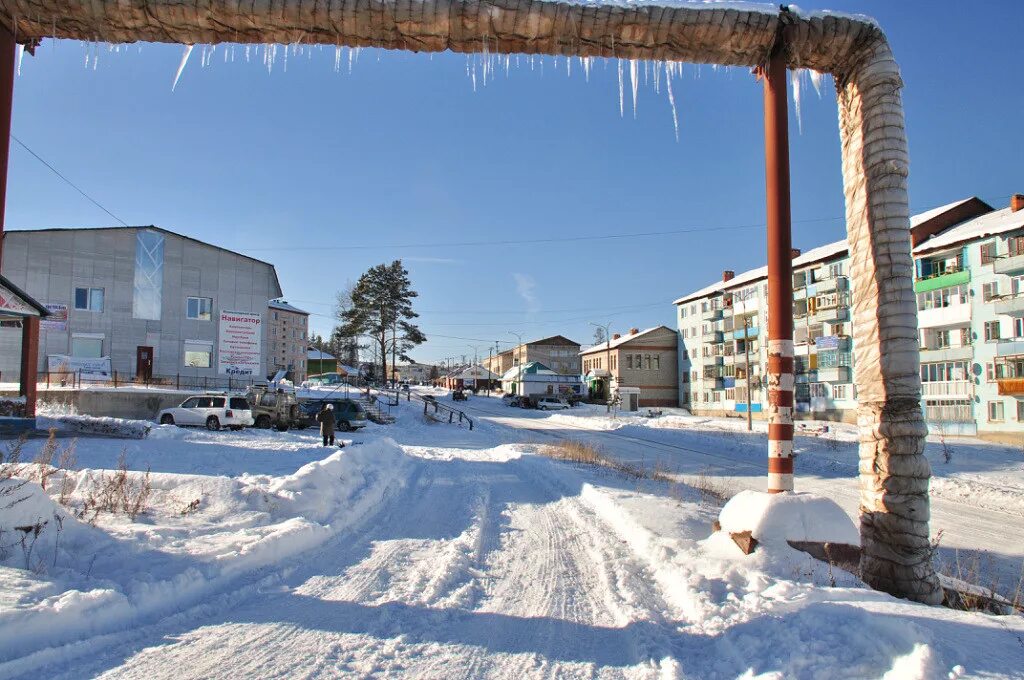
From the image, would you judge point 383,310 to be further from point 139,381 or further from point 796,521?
point 796,521

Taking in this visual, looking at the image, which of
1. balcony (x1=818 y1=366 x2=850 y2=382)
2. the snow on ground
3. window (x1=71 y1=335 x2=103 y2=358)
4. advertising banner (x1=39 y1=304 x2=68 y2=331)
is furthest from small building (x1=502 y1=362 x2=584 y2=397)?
the snow on ground

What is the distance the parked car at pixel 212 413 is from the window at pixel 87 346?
14.9 meters

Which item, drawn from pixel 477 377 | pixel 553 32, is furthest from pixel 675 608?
pixel 477 377

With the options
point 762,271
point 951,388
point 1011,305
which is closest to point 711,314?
point 762,271

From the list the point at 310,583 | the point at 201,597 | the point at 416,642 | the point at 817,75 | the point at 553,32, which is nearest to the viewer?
the point at 416,642

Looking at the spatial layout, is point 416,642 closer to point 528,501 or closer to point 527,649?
point 527,649

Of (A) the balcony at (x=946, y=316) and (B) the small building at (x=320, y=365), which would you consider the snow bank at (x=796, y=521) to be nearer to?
(A) the balcony at (x=946, y=316)

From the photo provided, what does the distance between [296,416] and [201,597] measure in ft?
80.5

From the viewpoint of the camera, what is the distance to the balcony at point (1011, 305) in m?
38.7

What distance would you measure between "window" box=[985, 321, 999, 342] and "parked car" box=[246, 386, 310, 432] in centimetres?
4268

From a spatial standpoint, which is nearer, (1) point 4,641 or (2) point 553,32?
(1) point 4,641

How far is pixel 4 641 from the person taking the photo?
3.73 metres

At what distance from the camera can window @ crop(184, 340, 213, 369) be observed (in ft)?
133

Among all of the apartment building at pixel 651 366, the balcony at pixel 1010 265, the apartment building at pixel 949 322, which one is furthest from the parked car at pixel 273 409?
the apartment building at pixel 651 366
